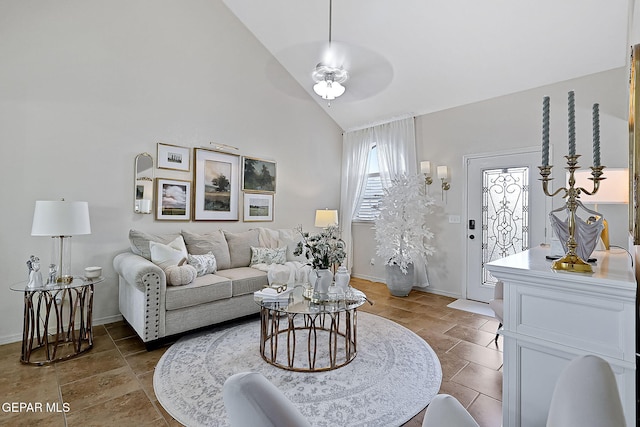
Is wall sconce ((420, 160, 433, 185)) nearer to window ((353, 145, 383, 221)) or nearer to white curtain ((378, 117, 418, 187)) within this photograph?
white curtain ((378, 117, 418, 187))

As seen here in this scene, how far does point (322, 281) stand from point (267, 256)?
4.94 feet

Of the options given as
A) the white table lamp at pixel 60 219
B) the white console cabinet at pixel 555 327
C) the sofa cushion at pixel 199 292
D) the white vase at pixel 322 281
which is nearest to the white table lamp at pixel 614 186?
the white console cabinet at pixel 555 327

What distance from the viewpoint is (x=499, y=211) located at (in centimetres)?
401

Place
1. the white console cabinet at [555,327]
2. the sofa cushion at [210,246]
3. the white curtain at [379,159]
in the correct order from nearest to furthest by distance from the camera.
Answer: the white console cabinet at [555,327]
the sofa cushion at [210,246]
the white curtain at [379,159]

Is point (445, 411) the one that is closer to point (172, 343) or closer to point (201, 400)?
point (201, 400)

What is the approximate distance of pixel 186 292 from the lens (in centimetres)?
281

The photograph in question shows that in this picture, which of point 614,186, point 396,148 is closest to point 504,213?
point 614,186

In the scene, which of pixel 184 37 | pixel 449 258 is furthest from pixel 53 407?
pixel 449 258

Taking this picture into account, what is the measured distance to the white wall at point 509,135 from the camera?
10.5 feet

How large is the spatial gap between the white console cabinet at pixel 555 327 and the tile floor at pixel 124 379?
0.68 metres

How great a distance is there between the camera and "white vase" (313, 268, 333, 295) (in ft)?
8.50

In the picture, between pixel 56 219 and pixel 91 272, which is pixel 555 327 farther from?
pixel 91 272

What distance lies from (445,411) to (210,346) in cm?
244

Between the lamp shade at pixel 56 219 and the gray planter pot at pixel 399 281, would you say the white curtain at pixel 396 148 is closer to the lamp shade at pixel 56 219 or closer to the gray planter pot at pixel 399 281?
the gray planter pot at pixel 399 281
